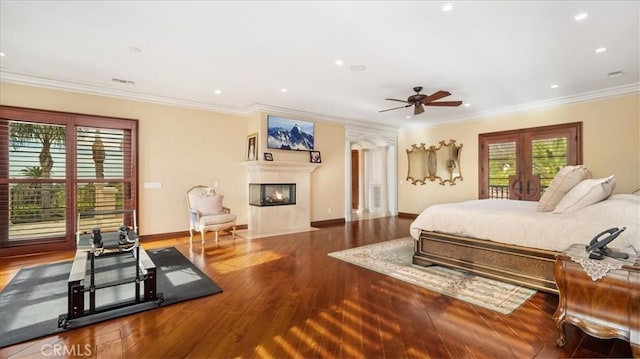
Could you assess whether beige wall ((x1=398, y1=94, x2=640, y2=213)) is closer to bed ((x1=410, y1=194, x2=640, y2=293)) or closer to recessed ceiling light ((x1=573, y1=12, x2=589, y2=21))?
bed ((x1=410, y1=194, x2=640, y2=293))

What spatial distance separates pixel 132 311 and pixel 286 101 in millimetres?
4466

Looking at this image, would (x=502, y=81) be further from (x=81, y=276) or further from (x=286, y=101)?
(x=81, y=276)

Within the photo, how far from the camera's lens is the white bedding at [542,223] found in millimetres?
2588

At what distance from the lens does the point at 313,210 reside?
24.1ft

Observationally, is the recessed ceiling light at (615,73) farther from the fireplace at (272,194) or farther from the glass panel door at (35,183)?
the glass panel door at (35,183)

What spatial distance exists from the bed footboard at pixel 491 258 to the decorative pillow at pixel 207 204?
3.65 m

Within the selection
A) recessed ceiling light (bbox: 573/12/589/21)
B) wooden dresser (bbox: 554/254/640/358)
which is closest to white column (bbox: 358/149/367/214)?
recessed ceiling light (bbox: 573/12/589/21)

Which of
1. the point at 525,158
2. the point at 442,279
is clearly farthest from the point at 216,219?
the point at 525,158

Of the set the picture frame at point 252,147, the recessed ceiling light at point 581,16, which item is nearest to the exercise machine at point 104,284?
the picture frame at point 252,147

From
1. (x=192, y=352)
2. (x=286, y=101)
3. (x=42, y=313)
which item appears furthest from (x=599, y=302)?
(x=286, y=101)

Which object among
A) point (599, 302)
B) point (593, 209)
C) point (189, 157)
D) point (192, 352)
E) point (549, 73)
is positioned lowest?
point (192, 352)

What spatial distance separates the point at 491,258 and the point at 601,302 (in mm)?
1388

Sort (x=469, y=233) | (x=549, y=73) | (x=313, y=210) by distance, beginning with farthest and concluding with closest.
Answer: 1. (x=313, y=210)
2. (x=549, y=73)
3. (x=469, y=233)

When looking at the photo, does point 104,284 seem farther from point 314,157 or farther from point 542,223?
point 314,157
